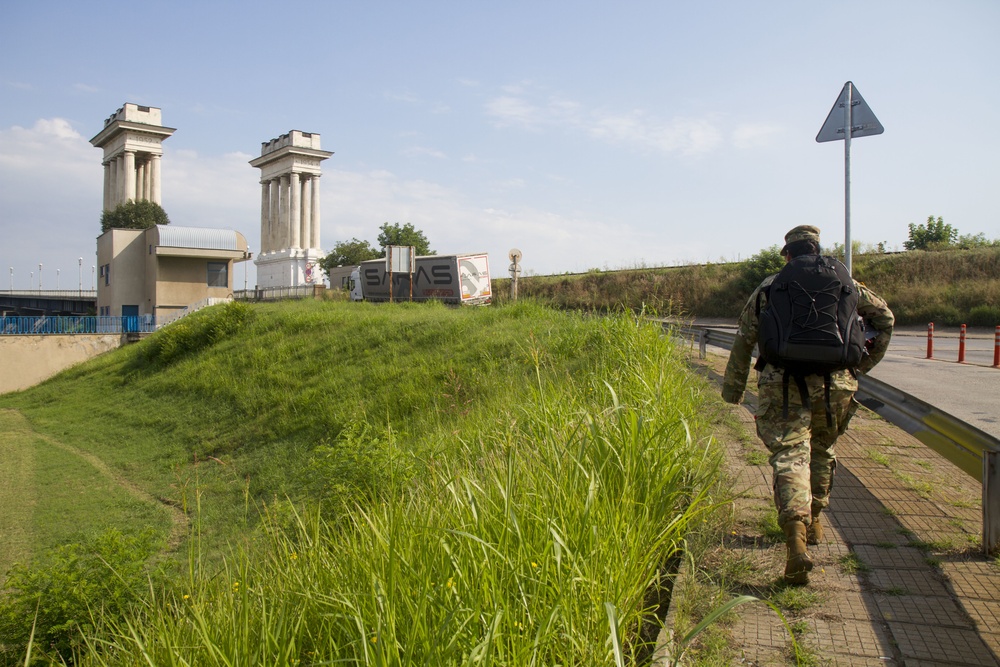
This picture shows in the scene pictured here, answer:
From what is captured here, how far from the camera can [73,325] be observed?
3875 centimetres

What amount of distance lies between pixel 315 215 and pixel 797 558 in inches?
3611

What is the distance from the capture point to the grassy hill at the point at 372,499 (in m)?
2.82

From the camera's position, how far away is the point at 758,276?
1334 inches

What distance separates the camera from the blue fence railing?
1453 inches

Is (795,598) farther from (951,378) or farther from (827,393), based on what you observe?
(951,378)

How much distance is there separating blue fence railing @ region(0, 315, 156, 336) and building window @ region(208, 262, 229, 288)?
10.6 metres

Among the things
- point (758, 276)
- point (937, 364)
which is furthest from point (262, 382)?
point (758, 276)

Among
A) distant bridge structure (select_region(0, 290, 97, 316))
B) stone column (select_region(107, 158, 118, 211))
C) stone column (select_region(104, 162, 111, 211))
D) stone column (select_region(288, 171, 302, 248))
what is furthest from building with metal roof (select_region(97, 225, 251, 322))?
stone column (select_region(104, 162, 111, 211))

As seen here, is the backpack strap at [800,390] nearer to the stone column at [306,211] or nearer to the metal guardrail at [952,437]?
the metal guardrail at [952,437]

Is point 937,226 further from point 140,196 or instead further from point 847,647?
point 140,196

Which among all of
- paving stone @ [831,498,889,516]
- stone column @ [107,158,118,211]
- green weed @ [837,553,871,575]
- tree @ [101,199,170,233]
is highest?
stone column @ [107,158,118,211]

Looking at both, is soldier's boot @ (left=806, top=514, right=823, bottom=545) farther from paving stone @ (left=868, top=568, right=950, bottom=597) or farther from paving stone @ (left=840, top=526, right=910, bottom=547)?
paving stone @ (left=868, top=568, right=950, bottom=597)

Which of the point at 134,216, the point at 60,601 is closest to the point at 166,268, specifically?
the point at 134,216

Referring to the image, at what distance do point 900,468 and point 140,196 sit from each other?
295 feet
